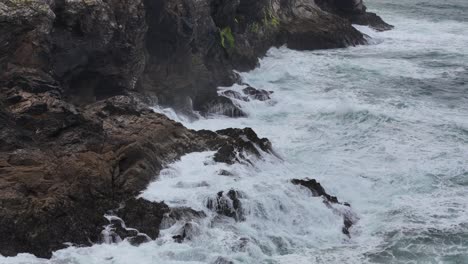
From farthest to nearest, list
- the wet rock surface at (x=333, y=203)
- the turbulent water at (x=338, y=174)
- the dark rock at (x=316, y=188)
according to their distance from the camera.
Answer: the dark rock at (x=316, y=188) → the wet rock surface at (x=333, y=203) → the turbulent water at (x=338, y=174)

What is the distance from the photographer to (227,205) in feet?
55.8

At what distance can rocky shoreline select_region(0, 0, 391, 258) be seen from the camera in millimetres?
15047

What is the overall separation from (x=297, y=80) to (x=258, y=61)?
3.60 metres

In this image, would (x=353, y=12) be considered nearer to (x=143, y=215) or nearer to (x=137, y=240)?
(x=143, y=215)

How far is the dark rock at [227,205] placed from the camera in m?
16.9

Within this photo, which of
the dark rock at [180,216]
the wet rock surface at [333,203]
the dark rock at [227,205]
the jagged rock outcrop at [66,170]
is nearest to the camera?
the jagged rock outcrop at [66,170]

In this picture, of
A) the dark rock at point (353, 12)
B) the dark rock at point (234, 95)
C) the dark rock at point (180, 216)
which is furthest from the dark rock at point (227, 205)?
the dark rock at point (353, 12)

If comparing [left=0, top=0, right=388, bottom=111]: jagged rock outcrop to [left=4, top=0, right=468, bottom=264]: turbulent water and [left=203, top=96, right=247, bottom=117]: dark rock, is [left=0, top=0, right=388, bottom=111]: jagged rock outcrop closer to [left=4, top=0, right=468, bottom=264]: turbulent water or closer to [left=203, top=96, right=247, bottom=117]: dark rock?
[left=203, top=96, right=247, bottom=117]: dark rock

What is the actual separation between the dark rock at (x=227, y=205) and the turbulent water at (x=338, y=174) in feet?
0.69

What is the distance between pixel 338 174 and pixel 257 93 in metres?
9.96

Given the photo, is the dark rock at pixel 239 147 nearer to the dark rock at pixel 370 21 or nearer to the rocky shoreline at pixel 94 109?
the rocky shoreline at pixel 94 109

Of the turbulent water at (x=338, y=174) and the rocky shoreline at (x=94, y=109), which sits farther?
the turbulent water at (x=338, y=174)

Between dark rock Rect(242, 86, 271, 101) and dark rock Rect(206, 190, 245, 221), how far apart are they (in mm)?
13451

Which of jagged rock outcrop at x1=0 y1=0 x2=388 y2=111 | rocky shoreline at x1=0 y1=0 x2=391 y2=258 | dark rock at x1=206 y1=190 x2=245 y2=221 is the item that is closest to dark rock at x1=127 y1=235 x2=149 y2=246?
rocky shoreline at x1=0 y1=0 x2=391 y2=258
